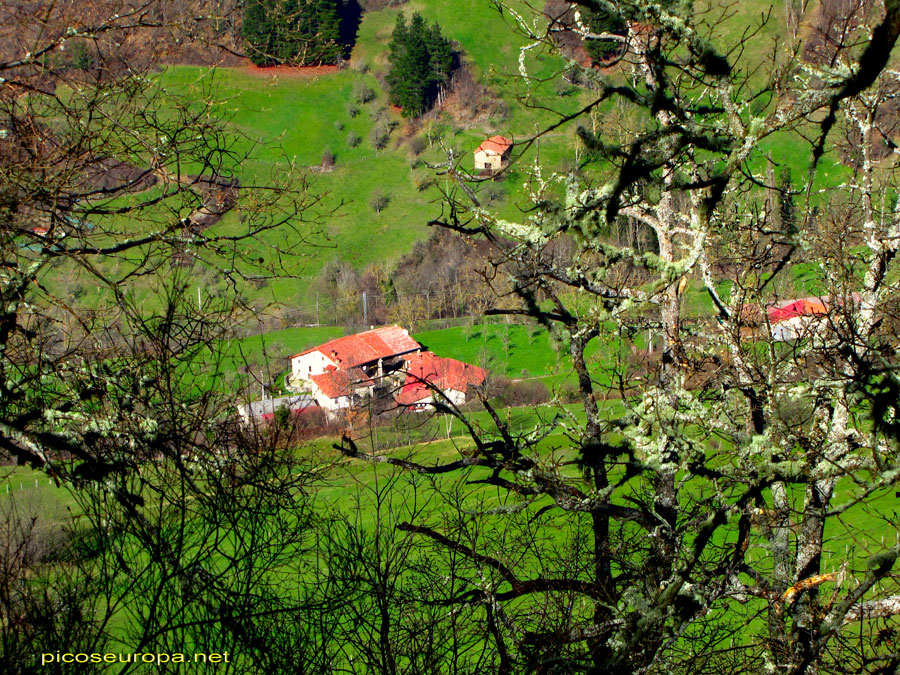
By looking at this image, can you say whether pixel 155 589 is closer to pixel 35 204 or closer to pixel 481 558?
pixel 481 558

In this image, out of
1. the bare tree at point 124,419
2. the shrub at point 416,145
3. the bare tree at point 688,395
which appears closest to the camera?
the bare tree at point 688,395

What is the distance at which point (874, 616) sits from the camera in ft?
11.6

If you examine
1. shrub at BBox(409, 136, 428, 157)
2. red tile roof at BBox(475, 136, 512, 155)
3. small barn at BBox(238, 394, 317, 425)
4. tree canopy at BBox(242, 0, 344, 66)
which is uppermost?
shrub at BBox(409, 136, 428, 157)

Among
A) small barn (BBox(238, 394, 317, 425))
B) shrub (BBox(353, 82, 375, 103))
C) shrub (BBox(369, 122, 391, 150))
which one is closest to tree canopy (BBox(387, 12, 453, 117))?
shrub (BBox(353, 82, 375, 103))

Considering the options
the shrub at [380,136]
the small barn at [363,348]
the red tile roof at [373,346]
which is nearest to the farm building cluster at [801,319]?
the small barn at [363,348]

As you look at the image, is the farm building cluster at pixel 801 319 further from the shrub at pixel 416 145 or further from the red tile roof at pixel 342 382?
the shrub at pixel 416 145

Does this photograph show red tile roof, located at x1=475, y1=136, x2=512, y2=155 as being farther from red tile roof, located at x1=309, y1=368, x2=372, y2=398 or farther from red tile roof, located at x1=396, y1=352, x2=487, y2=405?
red tile roof, located at x1=309, y1=368, x2=372, y2=398

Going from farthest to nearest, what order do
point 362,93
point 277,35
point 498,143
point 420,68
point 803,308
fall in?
point 362,93
point 420,68
point 803,308
point 277,35
point 498,143

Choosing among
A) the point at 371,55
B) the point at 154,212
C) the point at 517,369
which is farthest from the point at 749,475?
the point at 371,55

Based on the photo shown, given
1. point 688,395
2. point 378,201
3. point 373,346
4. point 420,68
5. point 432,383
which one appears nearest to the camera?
point 688,395

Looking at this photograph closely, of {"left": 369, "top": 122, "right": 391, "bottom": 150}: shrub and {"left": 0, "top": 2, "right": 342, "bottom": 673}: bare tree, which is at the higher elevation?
{"left": 369, "top": 122, "right": 391, "bottom": 150}: shrub

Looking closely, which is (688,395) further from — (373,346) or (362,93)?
(362,93)

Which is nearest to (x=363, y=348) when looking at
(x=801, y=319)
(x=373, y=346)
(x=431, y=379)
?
(x=373, y=346)

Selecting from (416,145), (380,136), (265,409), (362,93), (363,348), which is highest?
(362,93)
